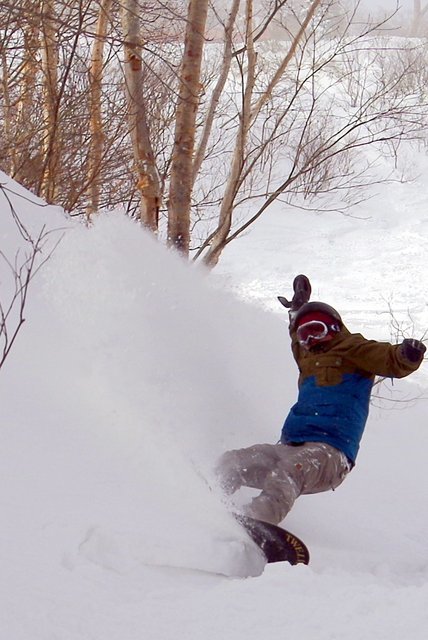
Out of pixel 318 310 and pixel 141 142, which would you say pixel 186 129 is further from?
pixel 318 310

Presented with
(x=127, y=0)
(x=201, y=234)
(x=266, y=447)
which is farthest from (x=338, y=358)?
(x=201, y=234)

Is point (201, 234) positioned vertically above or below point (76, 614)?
above

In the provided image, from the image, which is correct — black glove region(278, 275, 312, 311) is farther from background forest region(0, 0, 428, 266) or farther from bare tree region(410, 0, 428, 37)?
bare tree region(410, 0, 428, 37)

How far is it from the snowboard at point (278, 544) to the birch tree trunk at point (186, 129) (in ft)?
9.32

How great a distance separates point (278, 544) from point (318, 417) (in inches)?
35.1

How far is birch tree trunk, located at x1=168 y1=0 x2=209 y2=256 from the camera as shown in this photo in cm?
491

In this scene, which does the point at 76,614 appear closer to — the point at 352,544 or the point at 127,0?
the point at 352,544

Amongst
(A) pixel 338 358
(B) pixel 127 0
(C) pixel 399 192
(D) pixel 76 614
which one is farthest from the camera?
(C) pixel 399 192

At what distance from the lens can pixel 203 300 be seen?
4.54 meters

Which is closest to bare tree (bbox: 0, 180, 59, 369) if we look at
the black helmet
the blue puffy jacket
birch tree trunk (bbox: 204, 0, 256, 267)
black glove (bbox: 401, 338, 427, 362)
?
the black helmet

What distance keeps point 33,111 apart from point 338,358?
5858mm

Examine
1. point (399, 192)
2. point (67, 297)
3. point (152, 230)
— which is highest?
point (399, 192)

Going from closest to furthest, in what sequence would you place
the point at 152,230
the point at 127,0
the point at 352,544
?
the point at 352,544 < the point at 127,0 < the point at 152,230

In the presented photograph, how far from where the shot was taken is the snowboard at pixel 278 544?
8.84 feet
